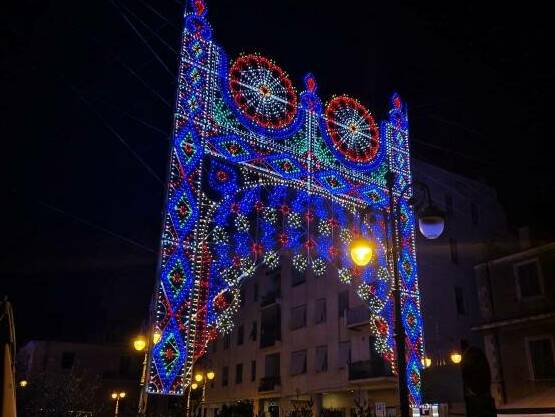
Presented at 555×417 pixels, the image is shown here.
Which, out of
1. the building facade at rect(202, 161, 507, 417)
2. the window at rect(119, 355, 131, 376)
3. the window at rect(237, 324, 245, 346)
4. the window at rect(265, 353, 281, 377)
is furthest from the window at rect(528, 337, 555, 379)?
the window at rect(119, 355, 131, 376)

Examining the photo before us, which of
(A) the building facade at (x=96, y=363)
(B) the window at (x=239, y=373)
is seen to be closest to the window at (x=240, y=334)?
(B) the window at (x=239, y=373)

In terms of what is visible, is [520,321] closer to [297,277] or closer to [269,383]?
[297,277]

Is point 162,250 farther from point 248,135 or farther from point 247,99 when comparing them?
point 247,99

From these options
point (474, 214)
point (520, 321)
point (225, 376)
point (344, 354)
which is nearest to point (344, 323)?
point (344, 354)

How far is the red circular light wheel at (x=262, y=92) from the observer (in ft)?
50.3

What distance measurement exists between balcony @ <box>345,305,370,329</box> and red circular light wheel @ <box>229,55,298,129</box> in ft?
46.6

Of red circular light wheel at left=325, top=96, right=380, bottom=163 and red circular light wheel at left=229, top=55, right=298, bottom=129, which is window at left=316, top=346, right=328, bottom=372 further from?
red circular light wheel at left=229, top=55, right=298, bottom=129

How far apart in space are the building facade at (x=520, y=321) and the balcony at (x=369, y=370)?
6.55m

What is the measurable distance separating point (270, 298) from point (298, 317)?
3.72 meters

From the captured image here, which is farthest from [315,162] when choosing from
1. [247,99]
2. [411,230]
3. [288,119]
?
[411,230]

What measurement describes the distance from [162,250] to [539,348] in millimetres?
13921

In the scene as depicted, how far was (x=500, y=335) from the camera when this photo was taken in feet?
66.8

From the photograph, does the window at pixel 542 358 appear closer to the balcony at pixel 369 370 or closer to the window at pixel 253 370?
the balcony at pixel 369 370

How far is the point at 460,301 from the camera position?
26344 millimetres
